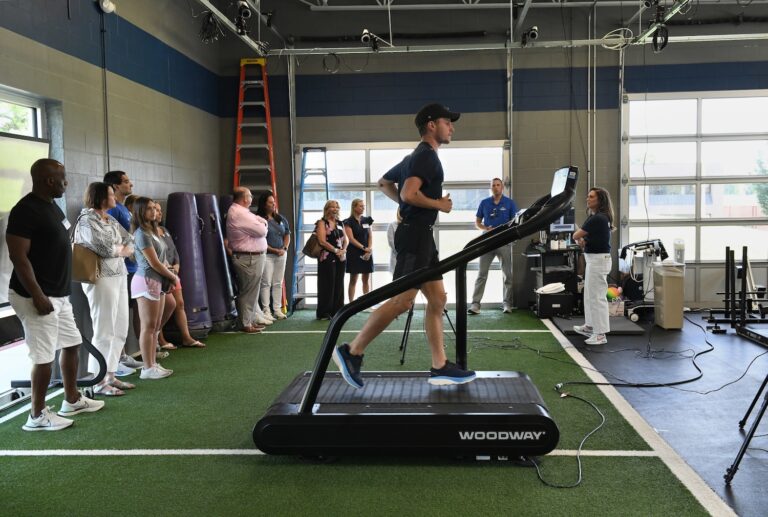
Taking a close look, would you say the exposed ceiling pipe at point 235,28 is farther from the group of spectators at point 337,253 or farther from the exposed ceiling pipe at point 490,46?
the group of spectators at point 337,253

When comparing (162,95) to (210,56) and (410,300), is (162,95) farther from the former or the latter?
(410,300)

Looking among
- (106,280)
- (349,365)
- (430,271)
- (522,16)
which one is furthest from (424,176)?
(522,16)

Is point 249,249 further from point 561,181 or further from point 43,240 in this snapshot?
point 561,181

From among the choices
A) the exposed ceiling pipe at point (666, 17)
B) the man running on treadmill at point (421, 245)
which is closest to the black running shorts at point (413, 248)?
the man running on treadmill at point (421, 245)

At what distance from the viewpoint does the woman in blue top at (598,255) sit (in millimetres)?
6035

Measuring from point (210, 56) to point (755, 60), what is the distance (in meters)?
7.99

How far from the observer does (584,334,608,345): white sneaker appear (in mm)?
6117

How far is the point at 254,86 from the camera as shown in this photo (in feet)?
29.9

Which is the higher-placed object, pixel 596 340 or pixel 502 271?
pixel 502 271

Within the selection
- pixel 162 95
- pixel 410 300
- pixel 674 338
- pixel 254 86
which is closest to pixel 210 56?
pixel 254 86

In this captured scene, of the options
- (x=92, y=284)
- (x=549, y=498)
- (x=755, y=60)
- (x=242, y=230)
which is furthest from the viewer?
(x=755, y=60)

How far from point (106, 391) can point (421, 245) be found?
8.98 ft

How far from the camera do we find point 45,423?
3.79 m

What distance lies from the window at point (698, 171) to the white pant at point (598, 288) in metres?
3.22
